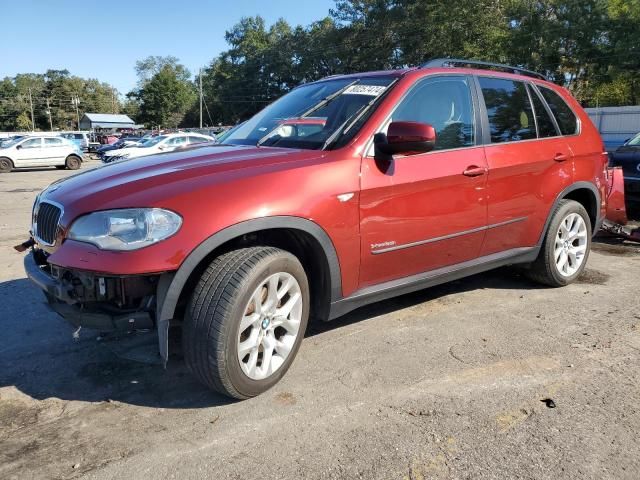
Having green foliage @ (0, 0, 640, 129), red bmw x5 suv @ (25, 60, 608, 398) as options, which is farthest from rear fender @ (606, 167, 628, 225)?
green foliage @ (0, 0, 640, 129)

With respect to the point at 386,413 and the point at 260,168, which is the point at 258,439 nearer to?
the point at 386,413

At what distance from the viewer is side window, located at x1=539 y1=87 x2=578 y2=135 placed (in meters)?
4.74

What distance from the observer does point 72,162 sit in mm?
24688

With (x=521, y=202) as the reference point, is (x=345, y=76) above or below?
above

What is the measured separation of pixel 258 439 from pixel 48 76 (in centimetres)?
13477

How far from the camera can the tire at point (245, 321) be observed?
267 cm

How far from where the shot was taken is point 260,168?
298cm

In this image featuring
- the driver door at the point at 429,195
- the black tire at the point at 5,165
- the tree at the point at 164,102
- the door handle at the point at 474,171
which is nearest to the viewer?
the driver door at the point at 429,195

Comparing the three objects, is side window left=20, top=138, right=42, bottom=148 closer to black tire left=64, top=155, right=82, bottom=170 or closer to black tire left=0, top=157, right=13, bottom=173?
black tire left=0, top=157, right=13, bottom=173

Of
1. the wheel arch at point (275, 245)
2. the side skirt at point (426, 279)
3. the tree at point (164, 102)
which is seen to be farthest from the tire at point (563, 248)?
the tree at point (164, 102)

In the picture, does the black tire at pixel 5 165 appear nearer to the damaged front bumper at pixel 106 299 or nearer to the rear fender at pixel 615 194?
the damaged front bumper at pixel 106 299

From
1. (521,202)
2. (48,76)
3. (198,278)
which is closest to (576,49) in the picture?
(521,202)

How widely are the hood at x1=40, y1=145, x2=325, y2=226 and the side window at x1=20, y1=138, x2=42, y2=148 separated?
75.8ft

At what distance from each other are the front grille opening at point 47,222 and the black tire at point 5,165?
22.8 metres
